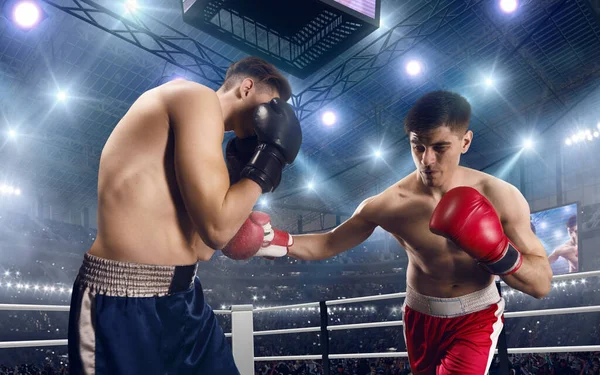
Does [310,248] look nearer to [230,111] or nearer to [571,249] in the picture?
[230,111]

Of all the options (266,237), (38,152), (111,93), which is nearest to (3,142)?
(38,152)

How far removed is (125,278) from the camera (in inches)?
43.8

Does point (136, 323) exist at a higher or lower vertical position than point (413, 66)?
lower

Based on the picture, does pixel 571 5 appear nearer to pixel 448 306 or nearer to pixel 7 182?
pixel 448 306

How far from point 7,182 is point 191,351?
13.6 meters

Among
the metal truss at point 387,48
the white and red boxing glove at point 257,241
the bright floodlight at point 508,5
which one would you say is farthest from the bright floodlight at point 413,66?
the white and red boxing glove at point 257,241

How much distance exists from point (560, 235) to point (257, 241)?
28.2 feet

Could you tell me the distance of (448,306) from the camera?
180 cm

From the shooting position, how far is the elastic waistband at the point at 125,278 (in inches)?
43.7

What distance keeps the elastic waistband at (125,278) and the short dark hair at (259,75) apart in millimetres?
584

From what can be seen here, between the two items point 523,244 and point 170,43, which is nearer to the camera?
point 523,244

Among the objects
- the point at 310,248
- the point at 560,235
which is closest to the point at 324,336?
the point at 310,248

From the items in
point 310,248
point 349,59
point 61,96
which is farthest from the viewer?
point 61,96

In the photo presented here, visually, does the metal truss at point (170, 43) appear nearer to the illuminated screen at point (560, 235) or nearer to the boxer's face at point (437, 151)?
the boxer's face at point (437, 151)
